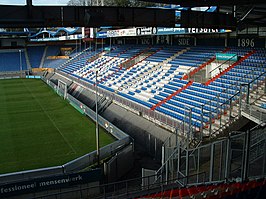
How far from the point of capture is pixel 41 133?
23.2 m

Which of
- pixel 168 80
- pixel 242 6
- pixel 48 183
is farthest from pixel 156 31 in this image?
pixel 48 183

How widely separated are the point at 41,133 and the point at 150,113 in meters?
7.61

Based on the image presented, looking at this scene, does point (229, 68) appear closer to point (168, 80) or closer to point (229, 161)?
point (168, 80)

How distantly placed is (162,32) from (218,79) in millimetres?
8366

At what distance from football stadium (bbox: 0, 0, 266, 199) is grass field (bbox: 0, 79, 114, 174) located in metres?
0.08

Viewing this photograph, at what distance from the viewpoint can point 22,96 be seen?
3812cm

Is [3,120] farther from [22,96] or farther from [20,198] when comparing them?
[20,198]

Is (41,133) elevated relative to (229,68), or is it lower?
lower

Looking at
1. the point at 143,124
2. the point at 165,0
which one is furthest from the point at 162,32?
the point at 165,0

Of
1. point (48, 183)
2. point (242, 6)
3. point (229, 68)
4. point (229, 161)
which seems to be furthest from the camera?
point (229, 68)

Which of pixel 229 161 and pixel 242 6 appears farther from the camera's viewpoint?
pixel 242 6

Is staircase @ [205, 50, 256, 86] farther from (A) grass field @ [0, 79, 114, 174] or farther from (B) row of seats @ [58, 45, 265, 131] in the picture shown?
(A) grass field @ [0, 79, 114, 174]

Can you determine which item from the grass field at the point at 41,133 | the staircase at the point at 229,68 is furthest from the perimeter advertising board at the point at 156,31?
Answer: the grass field at the point at 41,133

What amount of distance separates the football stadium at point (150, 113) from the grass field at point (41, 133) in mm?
Answer: 77
